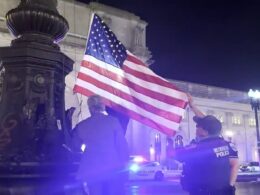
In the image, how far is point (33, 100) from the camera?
4211 millimetres

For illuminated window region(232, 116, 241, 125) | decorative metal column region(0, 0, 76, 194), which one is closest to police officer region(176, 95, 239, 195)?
decorative metal column region(0, 0, 76, 194)

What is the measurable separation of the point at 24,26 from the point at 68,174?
5.54 feet

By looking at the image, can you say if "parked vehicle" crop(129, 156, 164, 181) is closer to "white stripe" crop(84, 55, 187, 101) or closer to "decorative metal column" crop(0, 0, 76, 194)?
"white stripe" crop(84, 55, 187, 101)

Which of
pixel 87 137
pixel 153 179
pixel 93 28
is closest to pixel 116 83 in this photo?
pixel 93 28

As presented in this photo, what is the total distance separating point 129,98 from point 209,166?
196 centimetres

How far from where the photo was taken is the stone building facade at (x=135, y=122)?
3493 cm

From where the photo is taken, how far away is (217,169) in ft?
16.0

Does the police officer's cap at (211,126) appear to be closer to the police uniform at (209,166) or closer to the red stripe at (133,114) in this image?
the police uniform at (209,166)

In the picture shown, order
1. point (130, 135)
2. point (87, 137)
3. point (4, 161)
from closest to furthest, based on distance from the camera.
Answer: point (4, 161), point (87, 137), point (130, 135)

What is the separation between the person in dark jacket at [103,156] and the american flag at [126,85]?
4.15 feet

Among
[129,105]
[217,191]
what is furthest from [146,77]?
[217,191]

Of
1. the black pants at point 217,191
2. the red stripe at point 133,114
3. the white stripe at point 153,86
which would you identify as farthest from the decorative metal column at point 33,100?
the white stripe at point 153,86

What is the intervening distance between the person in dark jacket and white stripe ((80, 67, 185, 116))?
4.86 ft

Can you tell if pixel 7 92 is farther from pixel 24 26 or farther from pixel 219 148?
A: pixel 219 148
